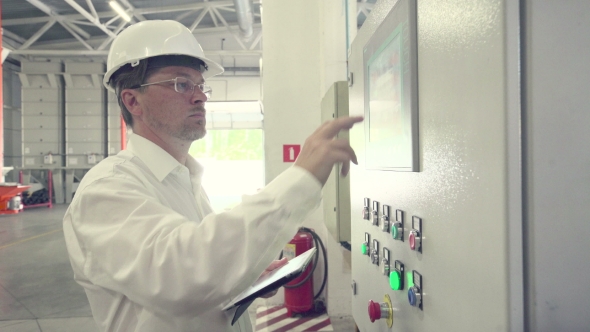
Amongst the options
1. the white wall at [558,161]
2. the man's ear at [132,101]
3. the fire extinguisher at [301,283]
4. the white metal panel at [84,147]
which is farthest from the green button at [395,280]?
the white metal panel at [84,147]

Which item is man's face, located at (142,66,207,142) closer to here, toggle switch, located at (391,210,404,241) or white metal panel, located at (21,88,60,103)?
toggle switch, located at (391,210,404,241)

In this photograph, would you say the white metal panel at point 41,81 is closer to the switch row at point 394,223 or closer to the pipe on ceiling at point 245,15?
the pipe on ceiling at point 245,15

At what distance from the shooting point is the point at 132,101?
1305mm

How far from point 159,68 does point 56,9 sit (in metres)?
9.54

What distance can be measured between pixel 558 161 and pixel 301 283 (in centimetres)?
292

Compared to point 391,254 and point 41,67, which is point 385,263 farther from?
point 41,67

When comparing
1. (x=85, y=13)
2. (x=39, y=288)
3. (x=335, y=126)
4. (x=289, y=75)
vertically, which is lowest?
(x=39, y=288)

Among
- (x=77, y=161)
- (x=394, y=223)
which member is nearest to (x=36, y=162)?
(x=77, y=161)

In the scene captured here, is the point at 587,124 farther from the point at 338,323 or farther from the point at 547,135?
the point at 338,323

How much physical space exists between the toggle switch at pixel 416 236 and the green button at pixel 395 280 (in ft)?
0.43

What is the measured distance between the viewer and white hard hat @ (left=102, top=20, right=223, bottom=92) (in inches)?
49.4

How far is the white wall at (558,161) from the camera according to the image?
54 cm

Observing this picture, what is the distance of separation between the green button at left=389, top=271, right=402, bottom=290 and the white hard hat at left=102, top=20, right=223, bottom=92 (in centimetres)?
89

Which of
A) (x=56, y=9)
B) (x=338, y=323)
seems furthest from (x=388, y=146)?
(x=56, y=9)
